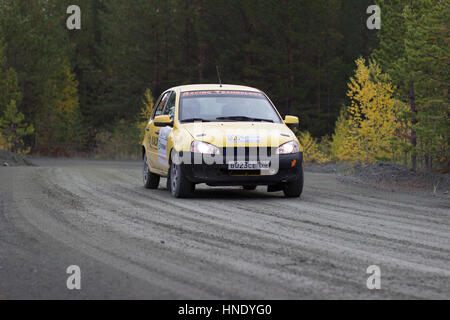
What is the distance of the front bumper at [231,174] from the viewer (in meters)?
11.4

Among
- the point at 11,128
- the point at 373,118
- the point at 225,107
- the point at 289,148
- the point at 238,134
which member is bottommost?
the point at 11,128

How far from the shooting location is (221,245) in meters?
7.24

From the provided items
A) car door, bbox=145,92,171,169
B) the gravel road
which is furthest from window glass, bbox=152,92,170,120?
the gravel road

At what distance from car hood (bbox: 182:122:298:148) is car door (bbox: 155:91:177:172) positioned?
2.27ft

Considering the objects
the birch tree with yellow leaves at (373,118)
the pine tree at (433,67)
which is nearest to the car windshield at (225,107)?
the pine tree at (433,67)

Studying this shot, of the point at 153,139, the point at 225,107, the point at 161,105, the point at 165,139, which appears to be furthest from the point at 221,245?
the point at 161,105

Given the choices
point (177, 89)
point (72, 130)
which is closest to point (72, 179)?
point (177, 89)

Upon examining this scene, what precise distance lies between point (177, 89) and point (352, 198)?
3.92m

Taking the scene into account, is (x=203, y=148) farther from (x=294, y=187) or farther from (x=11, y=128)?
(x=11, y=128)

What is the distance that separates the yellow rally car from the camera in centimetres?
1139

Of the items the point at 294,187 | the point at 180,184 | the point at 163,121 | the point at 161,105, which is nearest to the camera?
the point at 180,184

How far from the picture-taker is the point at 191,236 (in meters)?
7.83

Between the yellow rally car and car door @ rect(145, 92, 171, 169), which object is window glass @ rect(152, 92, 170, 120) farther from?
the yellow rally car

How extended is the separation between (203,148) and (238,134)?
62 cm
